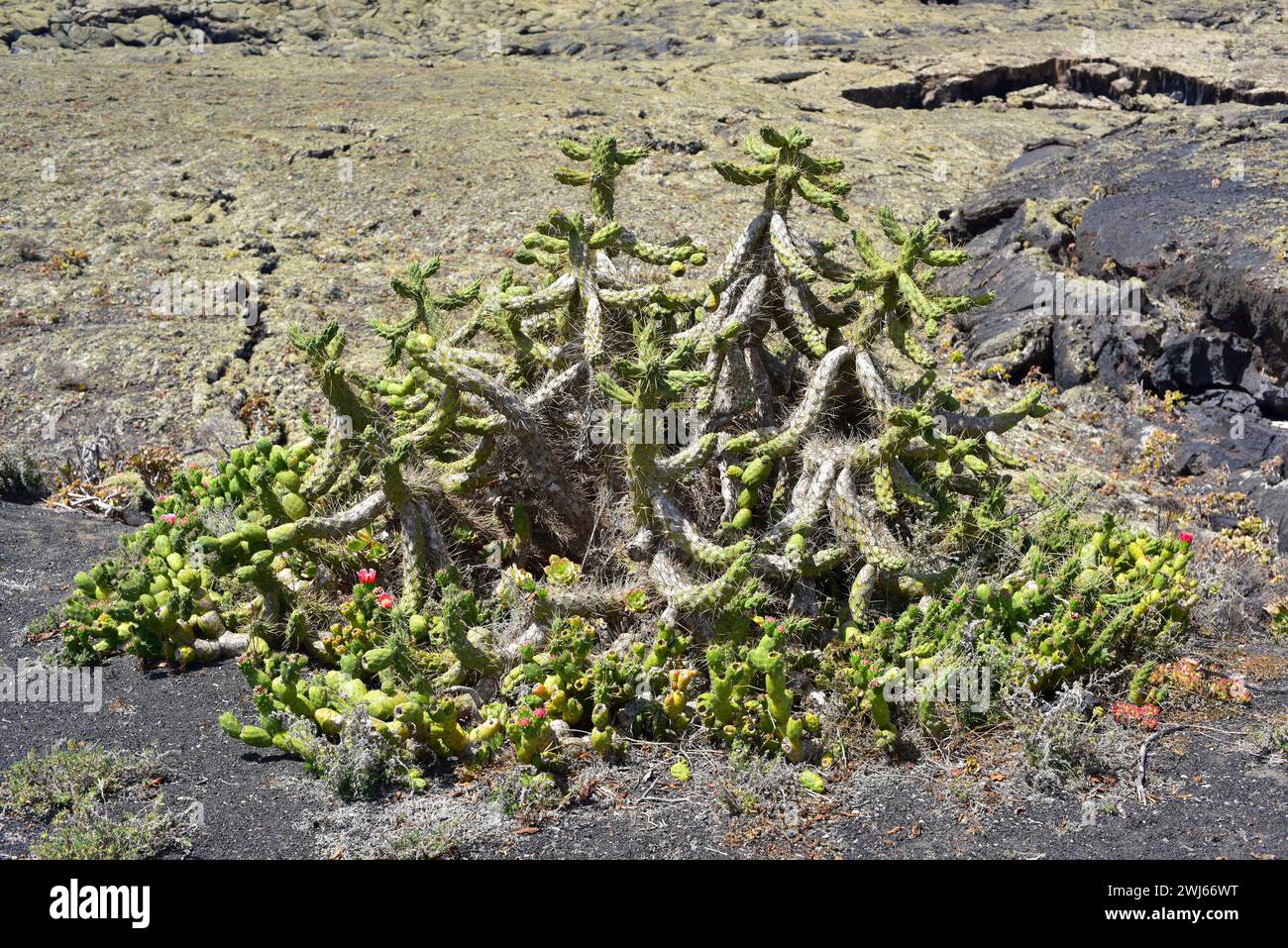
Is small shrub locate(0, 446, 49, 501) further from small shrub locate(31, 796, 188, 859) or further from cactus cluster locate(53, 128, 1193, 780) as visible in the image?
small shrub locate(31, 796, 188, 859)

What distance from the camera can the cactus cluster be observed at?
5.10m

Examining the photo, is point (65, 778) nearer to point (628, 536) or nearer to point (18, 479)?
point (628, 536)

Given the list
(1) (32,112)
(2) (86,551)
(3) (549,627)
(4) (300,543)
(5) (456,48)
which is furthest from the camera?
(5) (456,48)

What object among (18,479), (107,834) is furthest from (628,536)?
(18,479)

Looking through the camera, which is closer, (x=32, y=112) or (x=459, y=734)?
(x=459, y=734)

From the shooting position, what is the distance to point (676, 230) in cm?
1191

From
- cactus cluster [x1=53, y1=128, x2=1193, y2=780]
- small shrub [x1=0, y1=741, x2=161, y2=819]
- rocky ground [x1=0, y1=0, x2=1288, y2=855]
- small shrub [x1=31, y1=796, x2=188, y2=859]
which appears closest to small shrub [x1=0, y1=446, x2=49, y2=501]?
rocky ground [x1=0, y1=0, x2=1288, y2=855]

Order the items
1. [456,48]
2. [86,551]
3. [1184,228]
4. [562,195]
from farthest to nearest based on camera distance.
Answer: [456,48] → [562,195] → [1184,228] → [86,551]

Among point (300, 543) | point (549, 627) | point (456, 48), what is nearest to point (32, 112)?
point (456, 48)

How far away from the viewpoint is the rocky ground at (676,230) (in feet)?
15.3

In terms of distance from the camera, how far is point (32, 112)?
1514 centimetres

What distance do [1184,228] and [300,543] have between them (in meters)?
8.91

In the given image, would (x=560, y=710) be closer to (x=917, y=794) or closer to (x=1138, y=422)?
(x=917, y=794)

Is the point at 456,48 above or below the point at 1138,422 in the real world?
above
